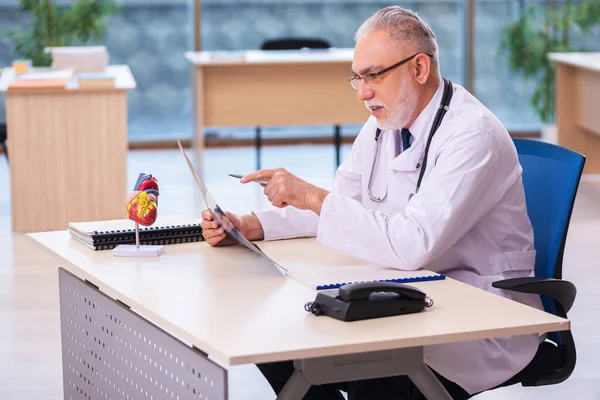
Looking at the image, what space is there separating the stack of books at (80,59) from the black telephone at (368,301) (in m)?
5.14

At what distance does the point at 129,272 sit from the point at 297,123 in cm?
495

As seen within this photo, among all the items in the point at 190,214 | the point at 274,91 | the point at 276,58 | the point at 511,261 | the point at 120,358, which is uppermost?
the point at 276,58

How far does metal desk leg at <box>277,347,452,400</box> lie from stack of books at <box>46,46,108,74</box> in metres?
5.21

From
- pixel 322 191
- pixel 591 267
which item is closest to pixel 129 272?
pixel 322 191

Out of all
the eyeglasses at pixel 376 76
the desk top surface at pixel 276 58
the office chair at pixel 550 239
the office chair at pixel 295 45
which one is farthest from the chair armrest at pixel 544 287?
the office chair at pixel 295 45

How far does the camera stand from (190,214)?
630 centimetres

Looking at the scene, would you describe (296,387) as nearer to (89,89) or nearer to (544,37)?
(89,89)

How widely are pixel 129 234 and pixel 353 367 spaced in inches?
39.2

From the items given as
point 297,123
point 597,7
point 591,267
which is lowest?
point 591,267

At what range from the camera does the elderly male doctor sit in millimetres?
2357

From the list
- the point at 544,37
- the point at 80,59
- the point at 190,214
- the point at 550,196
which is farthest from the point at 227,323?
the point at 544,37

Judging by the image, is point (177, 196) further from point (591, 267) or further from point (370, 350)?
point (370, 350)

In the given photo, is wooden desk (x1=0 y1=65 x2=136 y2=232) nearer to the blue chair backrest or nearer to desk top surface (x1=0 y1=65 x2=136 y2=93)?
desk top surface (x1=0 y1=65 x2=136 y2=93)

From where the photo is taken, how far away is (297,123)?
24.1 ft
